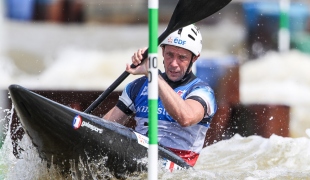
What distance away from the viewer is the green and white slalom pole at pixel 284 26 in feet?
29.4

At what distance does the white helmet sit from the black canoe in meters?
0.80

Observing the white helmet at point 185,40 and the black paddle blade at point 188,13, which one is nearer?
the black paddle blade at point 188,13

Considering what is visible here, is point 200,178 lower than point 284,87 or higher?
lower

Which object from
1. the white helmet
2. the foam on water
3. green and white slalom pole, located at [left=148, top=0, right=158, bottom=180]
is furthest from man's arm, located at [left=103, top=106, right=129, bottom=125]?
green and white slalom pole, located at [left=148, top=0, right=158, bottom=180]

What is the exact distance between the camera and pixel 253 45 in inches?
349

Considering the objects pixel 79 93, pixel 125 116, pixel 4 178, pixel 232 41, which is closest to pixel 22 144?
pixel 4 178

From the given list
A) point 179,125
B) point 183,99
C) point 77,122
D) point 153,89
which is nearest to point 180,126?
point 179,125

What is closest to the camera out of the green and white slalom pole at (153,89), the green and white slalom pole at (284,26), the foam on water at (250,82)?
the green and white slalom pole at (153,89)

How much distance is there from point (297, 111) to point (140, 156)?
353cm

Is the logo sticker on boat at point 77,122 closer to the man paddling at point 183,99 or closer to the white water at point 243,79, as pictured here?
the man paddling at point 183,99

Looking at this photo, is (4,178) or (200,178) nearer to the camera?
(200,178)

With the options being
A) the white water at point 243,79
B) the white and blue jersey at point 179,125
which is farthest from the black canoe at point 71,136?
the white water at point 243,79

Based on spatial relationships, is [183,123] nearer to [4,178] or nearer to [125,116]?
[125,116]

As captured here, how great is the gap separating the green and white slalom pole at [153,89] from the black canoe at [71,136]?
0.76m
